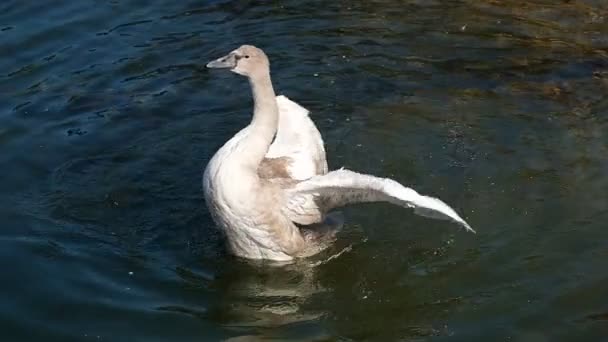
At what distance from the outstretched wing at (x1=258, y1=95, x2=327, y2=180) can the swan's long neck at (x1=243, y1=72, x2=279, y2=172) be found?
45 centimetres

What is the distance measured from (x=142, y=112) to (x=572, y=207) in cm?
499

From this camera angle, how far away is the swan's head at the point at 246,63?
886 cm

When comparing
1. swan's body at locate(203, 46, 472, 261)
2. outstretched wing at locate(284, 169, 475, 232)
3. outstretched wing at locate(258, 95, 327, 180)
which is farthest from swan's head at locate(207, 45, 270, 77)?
outstretched wing at locate(284, 169, 475, 232)

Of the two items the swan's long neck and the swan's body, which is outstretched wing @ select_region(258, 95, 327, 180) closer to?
the swan's body

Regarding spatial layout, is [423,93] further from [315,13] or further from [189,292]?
[189,292]

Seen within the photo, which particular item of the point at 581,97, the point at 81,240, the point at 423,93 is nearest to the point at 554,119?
the point at 581,97

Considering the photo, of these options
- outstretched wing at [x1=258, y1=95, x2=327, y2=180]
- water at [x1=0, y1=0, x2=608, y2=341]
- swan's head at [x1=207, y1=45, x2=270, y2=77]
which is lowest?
water at [x1=0, y1=0, x2=608, y2=341]

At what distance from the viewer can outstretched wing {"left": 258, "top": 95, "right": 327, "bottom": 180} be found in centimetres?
921

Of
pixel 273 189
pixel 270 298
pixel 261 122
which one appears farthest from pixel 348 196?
pixel 270 298

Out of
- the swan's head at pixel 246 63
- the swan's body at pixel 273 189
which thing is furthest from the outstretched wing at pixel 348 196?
the swan's head at pixel 246 63

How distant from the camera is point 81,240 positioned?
9305 mm

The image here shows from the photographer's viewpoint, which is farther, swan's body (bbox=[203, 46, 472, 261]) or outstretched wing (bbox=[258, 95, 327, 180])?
outstretched wing (bbox=[258, 95, 327, 180])

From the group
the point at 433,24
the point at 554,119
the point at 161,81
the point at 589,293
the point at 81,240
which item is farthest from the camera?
→ the point at 433,24

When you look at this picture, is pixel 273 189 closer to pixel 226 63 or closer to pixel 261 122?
pixel 261 122
